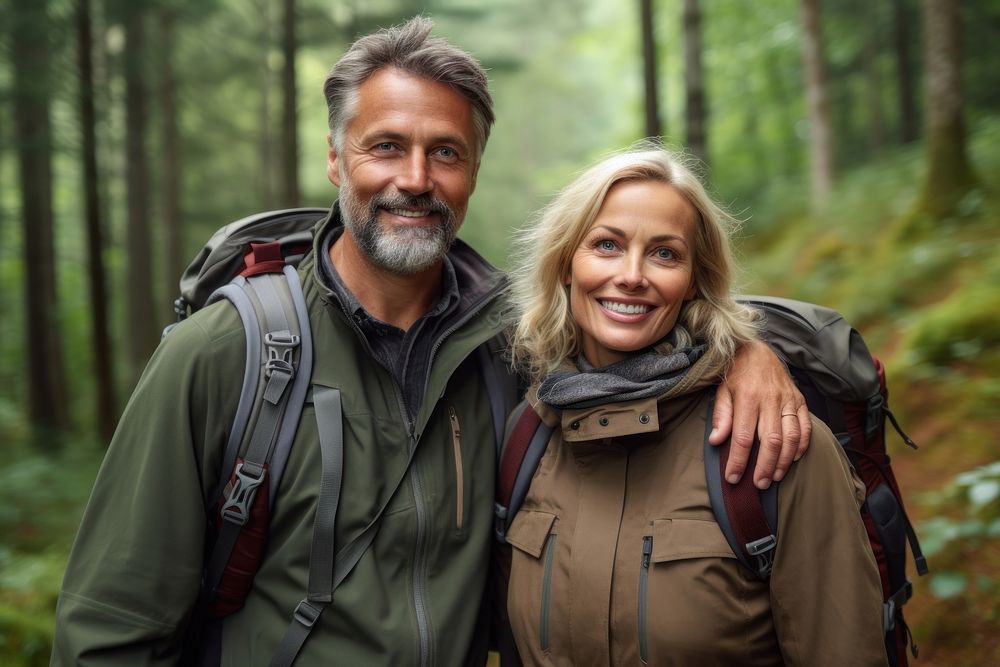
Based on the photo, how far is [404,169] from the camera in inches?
111

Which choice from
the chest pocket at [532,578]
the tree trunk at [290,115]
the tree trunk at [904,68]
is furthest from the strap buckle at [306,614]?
the tree trunk at [904,68]

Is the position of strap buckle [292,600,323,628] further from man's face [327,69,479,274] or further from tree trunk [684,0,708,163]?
tree trunk [684,0,708,163]

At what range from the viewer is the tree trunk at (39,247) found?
9.87 metres

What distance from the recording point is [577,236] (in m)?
2.65

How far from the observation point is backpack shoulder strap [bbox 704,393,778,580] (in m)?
2.20

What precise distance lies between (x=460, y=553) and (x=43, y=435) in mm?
11976

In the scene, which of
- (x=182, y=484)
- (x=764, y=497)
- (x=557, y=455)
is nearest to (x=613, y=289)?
(x=557, y=455)

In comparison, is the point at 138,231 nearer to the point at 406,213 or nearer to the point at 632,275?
the point at 406,213

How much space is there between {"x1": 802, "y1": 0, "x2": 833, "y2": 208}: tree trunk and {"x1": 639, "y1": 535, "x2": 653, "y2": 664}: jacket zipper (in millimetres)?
A: 12121

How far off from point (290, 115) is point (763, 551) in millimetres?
11446

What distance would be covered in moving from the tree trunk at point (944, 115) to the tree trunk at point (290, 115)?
854cm

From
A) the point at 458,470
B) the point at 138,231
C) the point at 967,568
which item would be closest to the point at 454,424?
the point at 458,470

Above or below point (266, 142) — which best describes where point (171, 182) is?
below

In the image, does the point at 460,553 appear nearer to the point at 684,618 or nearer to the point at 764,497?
the point at 684,618
